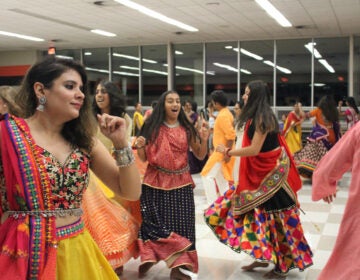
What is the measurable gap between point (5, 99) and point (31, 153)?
7.52ft

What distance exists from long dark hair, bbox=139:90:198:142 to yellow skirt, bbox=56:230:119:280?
2085mm

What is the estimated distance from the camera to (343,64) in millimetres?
12953

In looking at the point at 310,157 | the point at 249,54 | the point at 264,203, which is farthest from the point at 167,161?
the point at 249,54

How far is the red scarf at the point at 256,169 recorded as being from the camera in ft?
12.2

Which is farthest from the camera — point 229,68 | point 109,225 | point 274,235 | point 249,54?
point 229,68

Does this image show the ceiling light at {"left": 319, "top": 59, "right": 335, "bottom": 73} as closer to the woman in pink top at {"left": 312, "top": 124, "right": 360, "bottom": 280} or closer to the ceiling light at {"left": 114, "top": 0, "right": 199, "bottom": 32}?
the ceiling light at {"left": 114, "top": 0, "right": 199, "bottom": 32}

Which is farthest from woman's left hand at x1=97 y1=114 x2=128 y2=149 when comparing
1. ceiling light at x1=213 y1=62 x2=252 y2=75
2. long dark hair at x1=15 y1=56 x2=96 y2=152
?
ceiling light at x1=213 y1=62 x2=252 y2=75

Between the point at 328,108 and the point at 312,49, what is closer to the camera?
the point at 328,108

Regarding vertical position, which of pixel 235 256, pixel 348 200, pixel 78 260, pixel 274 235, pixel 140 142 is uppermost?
pixel 140 142

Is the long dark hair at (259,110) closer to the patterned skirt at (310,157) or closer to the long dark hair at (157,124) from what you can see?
the long dark hair at (157,124)

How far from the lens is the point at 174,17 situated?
32.4ft

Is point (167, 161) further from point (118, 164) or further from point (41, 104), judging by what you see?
point (41, 104)

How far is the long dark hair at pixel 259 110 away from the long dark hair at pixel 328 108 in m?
4.18

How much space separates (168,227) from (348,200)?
5.94 feet
